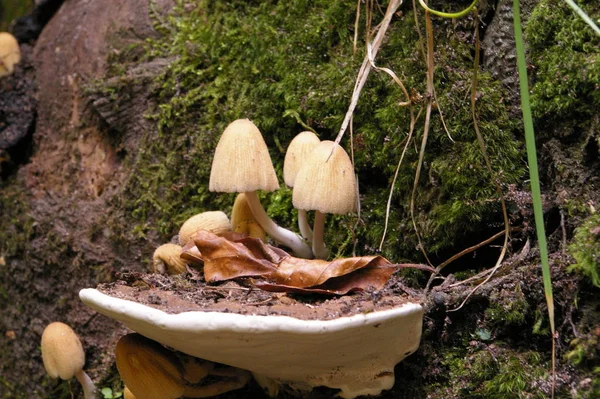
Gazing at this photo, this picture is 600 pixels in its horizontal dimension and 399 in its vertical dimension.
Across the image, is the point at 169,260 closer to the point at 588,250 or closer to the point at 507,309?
the point at 507,309

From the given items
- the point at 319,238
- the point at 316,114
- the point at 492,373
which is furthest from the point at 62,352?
the point at 492,373

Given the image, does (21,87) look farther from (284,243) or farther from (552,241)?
(552,241)

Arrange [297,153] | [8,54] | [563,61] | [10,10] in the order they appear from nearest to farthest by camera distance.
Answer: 1. [563,61]
2. [297,153]
3. [8,54]
4. [10,10]

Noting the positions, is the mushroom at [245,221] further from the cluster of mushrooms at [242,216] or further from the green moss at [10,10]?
the green moss at [10,10]

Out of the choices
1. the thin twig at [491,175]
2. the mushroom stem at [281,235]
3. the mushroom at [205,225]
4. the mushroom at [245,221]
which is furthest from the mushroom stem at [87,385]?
the thin twig at [491,175]

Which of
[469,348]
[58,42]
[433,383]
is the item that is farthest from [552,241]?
[58,42]

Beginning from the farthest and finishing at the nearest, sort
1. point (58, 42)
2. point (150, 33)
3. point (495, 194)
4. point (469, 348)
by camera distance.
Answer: point (58, 42), point (150, 33), point (495, 194), point (469, 348)
